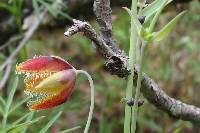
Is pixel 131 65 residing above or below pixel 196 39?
below

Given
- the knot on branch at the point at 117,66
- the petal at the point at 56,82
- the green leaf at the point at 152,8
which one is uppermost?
the green leaf at the point at 152,8

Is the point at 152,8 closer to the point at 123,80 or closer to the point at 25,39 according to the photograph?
the point at 25,39

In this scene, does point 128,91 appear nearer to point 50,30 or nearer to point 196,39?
point 50,30

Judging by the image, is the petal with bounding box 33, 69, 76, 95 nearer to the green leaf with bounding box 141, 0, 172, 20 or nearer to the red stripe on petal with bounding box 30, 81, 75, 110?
the red stripe on petal with bounding box 30, 81, 75, 110

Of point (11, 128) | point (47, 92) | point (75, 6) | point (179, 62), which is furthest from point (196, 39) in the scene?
point (47, 92)

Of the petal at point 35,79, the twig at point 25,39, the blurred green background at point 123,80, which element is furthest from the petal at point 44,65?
the blurred green background at point 123,80

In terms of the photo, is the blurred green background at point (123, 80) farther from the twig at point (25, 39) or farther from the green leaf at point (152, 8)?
the green leaf at point (152, 8)
